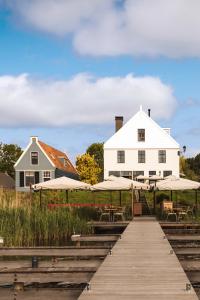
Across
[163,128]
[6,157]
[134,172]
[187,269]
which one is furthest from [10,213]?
[6,157]

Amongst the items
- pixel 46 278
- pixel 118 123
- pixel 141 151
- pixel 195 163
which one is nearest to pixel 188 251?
pixel 46 278

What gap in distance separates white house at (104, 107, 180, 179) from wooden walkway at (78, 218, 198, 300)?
129 feet

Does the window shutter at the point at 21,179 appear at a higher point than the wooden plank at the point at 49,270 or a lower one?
higher

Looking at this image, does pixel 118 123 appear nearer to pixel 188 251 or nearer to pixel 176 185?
pixel 176 185

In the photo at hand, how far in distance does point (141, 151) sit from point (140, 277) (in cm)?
4423

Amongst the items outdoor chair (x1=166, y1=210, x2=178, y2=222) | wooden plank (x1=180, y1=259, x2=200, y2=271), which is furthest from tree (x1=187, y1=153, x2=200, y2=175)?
wooden plank (x1=180, y1=259, x2=200, y2=271)

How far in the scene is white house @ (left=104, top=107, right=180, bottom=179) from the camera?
2060 inches

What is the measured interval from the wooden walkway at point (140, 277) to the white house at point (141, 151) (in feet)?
129

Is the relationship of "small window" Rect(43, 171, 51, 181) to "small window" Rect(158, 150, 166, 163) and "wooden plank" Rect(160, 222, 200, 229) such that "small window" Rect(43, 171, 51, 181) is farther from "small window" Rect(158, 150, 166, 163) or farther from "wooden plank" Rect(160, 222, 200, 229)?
"wooden plank" Rect(160, 222, 200, 229)

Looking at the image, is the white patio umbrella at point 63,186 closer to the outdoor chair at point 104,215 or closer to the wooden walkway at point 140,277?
the outdoor chair at point 104,215

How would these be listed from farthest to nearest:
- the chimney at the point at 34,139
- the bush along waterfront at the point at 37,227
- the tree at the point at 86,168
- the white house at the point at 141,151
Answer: the tree at the point at 86,168
the chimney at the point at 34,139
the white house at the point at 141,151
the bush along waterfront at the point at 37,227

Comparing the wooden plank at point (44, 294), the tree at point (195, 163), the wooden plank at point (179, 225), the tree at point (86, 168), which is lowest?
the wooden plank at point (44, 294)

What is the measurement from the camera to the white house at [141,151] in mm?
52312

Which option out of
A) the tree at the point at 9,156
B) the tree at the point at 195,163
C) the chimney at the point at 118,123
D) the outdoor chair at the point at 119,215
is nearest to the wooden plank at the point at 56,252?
the outdoor chair at the point at 119,215
